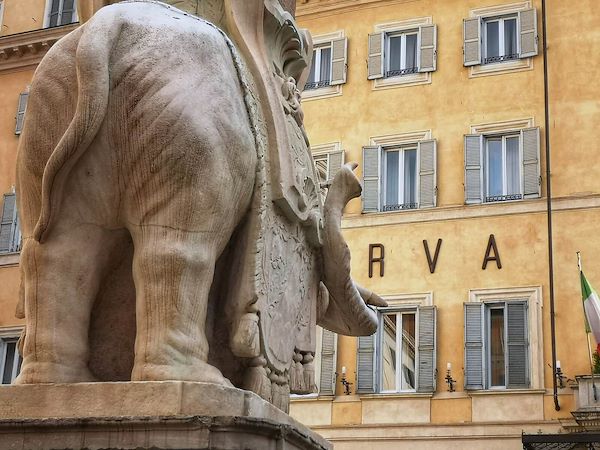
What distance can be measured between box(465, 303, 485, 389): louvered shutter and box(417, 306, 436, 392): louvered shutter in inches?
23.3

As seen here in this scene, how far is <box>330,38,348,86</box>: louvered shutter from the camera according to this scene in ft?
72.7

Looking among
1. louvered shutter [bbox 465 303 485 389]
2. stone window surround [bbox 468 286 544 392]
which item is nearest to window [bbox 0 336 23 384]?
louvered shutter [bbox 465 303 485 389]

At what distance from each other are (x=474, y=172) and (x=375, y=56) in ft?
11.0

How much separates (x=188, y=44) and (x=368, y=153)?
705 inches

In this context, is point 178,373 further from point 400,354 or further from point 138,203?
point 400,354

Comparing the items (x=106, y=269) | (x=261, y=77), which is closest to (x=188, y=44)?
(x=261, y=77)

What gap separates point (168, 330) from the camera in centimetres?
319

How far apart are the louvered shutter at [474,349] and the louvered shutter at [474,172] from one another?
2126 mm

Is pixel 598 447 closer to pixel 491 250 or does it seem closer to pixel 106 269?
pixel 491 250

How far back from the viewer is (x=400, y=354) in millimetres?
19797

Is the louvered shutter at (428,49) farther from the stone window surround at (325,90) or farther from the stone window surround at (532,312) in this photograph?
the stone window surround at (532,312)

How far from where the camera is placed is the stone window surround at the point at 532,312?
18828 mm

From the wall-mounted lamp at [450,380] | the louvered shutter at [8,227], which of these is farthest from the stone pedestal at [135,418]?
the louvered shutter at [8,227]

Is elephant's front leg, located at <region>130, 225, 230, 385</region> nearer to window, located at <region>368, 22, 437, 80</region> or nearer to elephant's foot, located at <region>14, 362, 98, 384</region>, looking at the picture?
elephant's foot, located at <region>14, 362, 98, 384</region>
